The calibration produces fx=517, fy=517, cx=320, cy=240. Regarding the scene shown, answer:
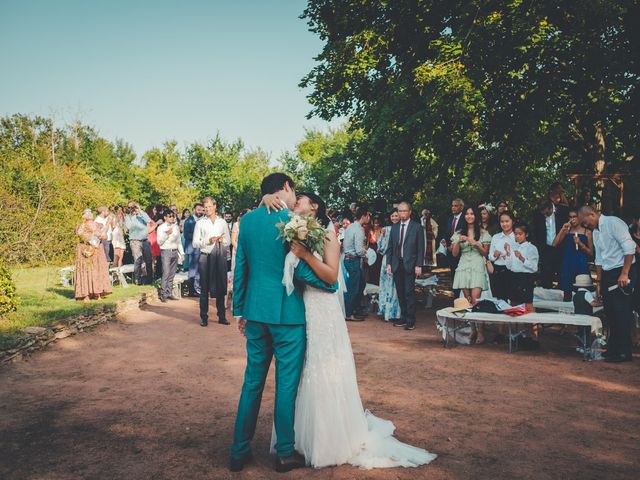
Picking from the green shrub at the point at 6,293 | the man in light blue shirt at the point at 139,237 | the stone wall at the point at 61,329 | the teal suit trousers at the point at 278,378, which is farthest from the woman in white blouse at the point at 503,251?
the man in light blue shirt at the point at 139,237

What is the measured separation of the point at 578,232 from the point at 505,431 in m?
5.86

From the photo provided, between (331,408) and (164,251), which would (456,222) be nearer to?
(331,408)

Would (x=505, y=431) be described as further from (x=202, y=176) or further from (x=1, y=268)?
(x=202, y=176)

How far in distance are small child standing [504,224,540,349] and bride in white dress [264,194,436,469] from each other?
465 centimetres

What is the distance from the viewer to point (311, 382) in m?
3.85

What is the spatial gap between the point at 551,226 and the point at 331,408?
29.4ft

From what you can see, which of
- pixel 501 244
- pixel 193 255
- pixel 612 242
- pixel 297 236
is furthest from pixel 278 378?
pixel 193 255

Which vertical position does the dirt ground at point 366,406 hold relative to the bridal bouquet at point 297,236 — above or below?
below

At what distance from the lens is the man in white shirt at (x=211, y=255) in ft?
32.1

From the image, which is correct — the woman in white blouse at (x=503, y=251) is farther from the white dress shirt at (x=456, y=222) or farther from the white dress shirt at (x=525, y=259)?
the white dress shirt at (x=456, y=222)

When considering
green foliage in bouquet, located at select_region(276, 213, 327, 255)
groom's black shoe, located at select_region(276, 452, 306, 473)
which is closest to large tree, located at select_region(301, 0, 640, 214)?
green foliage in bouquet, located at select_region(276, 213, 327, 255)

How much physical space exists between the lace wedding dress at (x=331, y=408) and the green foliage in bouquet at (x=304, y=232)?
1.37 ft

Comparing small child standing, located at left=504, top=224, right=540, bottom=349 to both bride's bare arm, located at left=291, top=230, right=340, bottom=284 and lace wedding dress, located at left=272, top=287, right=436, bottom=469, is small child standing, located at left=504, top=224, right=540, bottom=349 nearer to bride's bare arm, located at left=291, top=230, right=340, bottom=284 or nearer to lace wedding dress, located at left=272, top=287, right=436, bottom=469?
lace wedding dress, located at left=272, top=287, right=436, bottom=469

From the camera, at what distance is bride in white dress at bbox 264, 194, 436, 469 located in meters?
3.80
